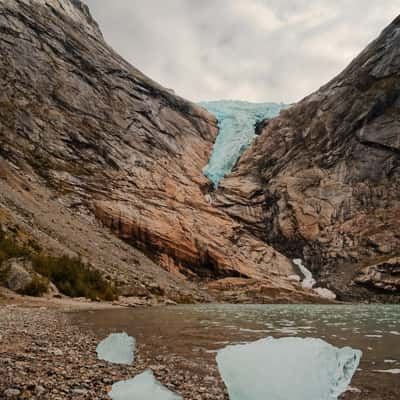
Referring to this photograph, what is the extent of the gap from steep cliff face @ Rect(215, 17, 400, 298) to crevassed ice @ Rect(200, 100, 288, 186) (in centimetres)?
717

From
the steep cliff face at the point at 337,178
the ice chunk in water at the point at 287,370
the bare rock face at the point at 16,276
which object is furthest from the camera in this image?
the steep cliff face at the point at 337,178

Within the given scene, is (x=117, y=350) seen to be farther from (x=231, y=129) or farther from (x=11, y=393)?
(x=231, y=129)

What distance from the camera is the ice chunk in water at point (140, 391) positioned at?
4438 mm

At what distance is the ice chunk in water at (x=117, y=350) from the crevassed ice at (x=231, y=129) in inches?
3000

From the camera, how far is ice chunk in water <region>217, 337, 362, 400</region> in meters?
4.30

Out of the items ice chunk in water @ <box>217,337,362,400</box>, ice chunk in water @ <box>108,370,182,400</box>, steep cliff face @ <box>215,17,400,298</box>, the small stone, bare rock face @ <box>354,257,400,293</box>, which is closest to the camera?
the small stone

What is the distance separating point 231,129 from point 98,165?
5134cm

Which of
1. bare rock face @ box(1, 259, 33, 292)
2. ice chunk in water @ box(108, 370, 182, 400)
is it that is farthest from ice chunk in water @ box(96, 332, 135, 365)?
bare rock face @ box(1, 259, 33, 292)

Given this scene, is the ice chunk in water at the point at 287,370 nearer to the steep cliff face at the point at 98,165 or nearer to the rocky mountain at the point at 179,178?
the rocky mountain at the point at 179,178

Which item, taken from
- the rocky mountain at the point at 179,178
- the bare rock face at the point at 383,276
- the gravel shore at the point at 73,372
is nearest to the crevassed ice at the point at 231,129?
the rocky mountain at the point at 179,178


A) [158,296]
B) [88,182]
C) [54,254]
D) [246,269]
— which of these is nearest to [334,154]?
[246,269]

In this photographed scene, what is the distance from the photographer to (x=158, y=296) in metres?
34.0

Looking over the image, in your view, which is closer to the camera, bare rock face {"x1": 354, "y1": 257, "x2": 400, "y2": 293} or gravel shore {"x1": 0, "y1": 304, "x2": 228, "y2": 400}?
gravel shore {"x1": 0, "y1": 304, "x2": 228, "y2": 400}

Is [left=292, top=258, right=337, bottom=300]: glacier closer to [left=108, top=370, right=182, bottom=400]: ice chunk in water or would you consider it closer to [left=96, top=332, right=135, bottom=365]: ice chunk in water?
[left=96, top=332, right=135, bottom=365]: ice chunk in water
